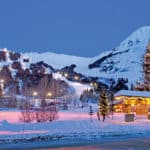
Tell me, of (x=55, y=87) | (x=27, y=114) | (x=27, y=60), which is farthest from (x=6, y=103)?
(x=27, y=60)

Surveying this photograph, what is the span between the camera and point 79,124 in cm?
4109

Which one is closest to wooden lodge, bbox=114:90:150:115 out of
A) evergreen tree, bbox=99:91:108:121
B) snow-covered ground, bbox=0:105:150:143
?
evergreen tree, bbox=99:91:108:121

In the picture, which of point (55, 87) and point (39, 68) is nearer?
point (55, 87)

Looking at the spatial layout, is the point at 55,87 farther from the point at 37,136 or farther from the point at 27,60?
the point at 37,136

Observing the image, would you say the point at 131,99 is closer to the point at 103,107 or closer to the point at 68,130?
the point at 103,107

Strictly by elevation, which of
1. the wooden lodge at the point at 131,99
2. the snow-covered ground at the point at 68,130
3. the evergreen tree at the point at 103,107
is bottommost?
the snow-covered ground at the point at 68,130

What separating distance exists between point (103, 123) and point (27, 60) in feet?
338

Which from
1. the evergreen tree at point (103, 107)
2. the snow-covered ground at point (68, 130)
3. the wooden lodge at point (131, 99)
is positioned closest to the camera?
the snow-covered ground at point (68, 130)

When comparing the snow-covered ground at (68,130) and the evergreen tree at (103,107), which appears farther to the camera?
the evergreen tree at (103,107)

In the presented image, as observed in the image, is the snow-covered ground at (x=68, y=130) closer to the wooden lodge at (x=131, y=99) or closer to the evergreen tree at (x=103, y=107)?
the evergreen tree at (x=103, y=107)

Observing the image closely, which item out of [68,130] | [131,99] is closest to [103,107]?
[68,130]

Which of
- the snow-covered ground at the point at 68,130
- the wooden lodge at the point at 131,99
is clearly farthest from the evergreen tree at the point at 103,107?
the wooden lodge at the point at 131,99

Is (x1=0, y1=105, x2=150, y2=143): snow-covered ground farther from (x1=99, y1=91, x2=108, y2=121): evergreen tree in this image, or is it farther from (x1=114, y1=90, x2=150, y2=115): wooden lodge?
(x1=114, y1=90, x2=150, y2=115): wooden lodge

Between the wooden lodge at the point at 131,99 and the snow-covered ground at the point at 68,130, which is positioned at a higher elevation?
the wooden lodge at the point at 131,99
